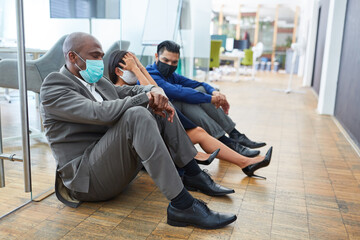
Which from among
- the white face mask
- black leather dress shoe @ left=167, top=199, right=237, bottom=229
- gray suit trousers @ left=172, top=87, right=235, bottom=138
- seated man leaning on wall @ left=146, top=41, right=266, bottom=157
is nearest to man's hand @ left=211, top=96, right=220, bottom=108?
seated man leaning on wall @ left=146, top=41, right=266, bottom=157

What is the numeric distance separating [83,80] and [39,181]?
0.82 metres

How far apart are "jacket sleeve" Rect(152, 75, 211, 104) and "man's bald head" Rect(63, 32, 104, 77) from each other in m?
0.80

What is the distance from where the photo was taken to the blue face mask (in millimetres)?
1643

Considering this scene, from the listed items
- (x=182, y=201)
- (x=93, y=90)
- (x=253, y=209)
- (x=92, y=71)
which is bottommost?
(x=253, y=209)

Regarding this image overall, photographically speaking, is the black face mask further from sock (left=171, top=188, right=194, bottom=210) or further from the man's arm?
sock (left=171, top=188, right=194, bottom=210)

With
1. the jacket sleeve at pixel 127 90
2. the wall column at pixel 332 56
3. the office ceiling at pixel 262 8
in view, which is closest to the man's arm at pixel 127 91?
the jacket sleeve at pixel 127 90

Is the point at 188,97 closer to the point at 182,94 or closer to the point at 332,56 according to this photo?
the point at 182,94

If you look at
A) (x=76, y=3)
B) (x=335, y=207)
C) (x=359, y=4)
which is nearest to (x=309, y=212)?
(x=335, y=207)

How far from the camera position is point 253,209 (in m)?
1.79

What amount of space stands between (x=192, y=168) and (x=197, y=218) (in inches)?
15.7

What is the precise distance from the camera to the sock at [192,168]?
6.18ft

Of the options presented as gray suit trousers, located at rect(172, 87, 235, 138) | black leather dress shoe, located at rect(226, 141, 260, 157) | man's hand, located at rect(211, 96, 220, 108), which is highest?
man's hand, located at rect(211, 96, 220, 108)

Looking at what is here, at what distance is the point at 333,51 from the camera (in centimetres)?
445

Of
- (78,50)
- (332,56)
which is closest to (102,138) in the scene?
(78,50)
